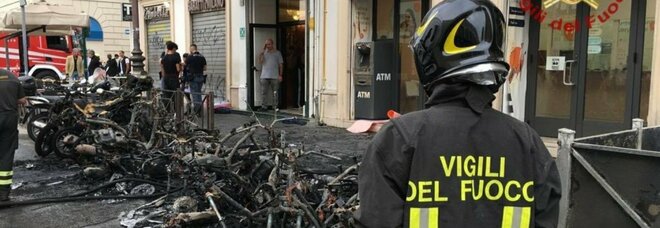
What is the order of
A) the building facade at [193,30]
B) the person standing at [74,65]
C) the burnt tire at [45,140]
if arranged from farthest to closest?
the person standing at [74,65] < the building facade at [193,30] < the burnt tire at [45,140]

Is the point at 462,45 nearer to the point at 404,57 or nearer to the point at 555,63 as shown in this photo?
the point at 555,63

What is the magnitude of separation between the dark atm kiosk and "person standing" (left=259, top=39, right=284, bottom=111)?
8.64 ft

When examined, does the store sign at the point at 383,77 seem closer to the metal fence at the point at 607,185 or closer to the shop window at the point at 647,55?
the shop window at the point at 647,55

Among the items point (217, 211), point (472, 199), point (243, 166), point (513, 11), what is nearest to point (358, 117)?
point (513, 11)

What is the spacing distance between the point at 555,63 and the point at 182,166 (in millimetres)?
5682

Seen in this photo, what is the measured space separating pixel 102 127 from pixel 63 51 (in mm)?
15646

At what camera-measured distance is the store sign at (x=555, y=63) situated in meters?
8.37

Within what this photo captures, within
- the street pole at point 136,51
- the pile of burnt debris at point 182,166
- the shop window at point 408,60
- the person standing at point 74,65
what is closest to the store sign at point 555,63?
the shop window at point 408,60

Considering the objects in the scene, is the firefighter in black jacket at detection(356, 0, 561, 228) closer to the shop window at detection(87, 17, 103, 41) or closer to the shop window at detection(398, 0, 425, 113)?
the shop window at detection(398, 0, 425, 113)

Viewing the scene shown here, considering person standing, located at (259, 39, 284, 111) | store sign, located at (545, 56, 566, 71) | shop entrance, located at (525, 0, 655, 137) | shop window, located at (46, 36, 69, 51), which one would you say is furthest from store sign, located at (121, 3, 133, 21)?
store sign, located at (545, 56, 566, 71)

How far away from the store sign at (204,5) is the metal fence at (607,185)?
12.3m

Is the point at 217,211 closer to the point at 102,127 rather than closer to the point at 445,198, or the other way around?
the point at 445,198

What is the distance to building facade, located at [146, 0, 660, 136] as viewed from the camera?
7750 mm

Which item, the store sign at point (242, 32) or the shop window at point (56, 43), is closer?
the store sign at point (242, 32)
